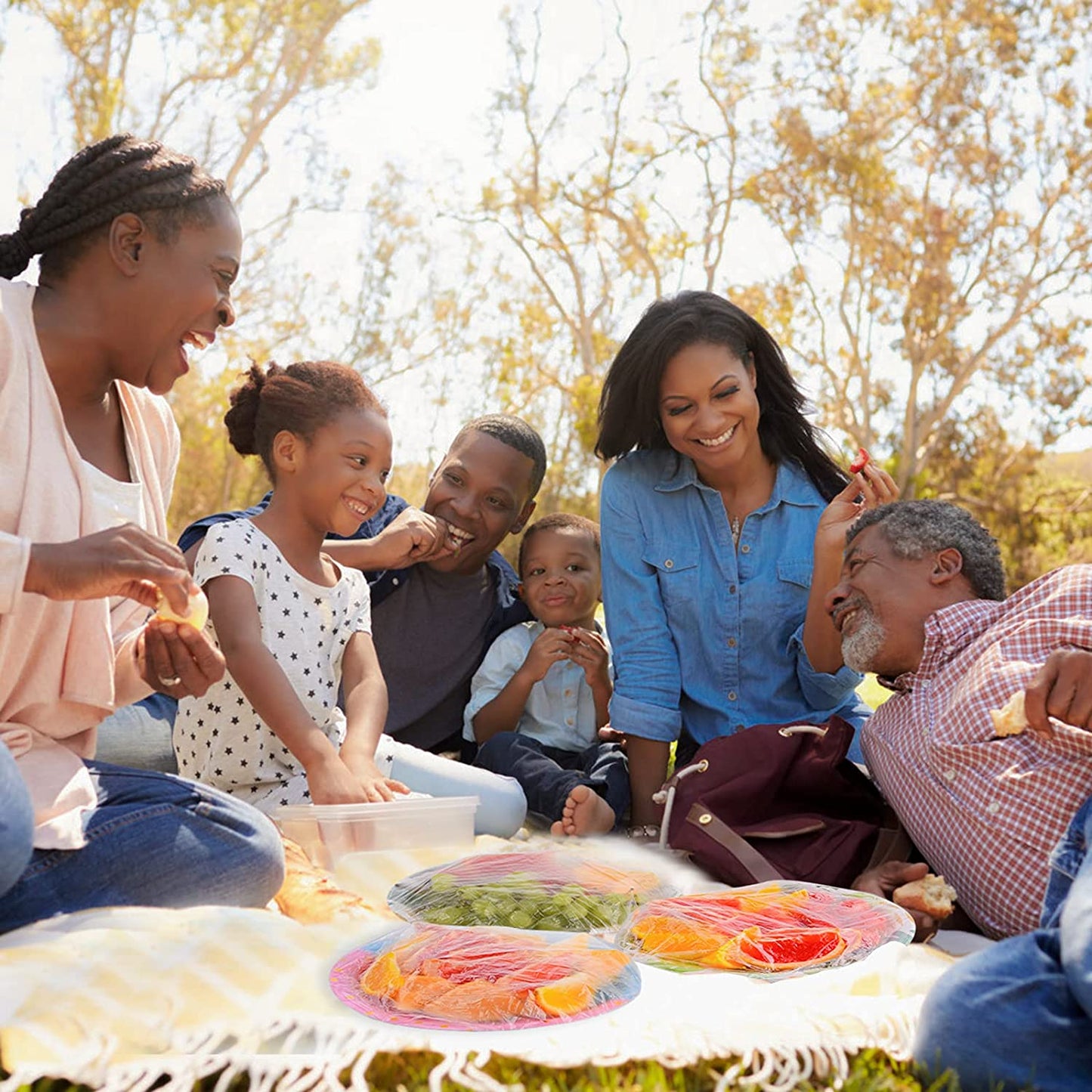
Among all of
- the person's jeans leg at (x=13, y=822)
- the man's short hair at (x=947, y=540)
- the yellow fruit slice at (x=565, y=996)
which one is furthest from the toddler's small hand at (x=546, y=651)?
the person's jeans leg at (x=13, y=822)

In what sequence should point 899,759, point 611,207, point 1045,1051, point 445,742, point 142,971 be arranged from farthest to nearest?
point 611,207 < point 445,742 < point 899,759 < point 142,971 < point 1045,1051

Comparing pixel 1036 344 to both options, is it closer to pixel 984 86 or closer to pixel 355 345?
pixel 984 86

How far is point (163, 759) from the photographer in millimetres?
3787

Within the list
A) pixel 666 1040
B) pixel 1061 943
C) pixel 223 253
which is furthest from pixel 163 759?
pixel 1061 943

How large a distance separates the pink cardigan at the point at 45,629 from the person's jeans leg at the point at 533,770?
1.78 m

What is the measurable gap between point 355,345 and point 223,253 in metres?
18.2

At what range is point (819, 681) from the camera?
3834mm

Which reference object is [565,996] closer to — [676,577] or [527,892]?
[527,892]

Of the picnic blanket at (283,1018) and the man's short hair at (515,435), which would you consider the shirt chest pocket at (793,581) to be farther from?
the picnic blanket at (283,1018)

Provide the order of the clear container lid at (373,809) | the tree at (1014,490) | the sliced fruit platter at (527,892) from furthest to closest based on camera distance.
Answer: the tree at (1014,490) < the clear container lid at (373,809) < the sliced fruit platter at (527,892)

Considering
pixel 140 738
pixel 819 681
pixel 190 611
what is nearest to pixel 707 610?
pixel 819 681

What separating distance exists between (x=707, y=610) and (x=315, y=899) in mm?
1903

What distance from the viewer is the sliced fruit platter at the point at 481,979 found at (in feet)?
6.20

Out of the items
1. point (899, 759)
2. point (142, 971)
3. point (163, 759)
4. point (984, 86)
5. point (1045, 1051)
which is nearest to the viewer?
point (1045, 1051)
